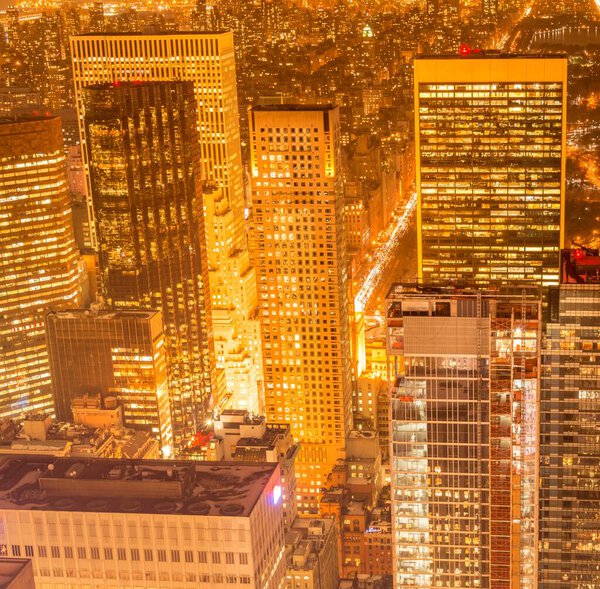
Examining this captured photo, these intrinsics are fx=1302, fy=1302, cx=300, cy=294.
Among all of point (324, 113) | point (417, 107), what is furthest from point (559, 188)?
point (324, 113)

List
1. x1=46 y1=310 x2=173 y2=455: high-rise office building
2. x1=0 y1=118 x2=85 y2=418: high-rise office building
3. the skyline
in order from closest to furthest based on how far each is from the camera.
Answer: the skyline
x1=46 y1=310 x2=173 y2=455: high-rise office building
x1=0 y1=118 x2=85 y2=418: high-rise office building

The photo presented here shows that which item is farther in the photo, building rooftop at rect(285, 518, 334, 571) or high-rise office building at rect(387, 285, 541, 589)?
building rooftop at rect(285, 518, 334, 571)

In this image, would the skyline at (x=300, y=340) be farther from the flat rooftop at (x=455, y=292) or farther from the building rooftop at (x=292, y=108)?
the building rooftop at (x=292, y=108)

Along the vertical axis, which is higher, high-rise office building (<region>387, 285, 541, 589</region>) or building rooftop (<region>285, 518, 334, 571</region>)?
high-rise office building (<region>387, 285, 541, 589</region>)

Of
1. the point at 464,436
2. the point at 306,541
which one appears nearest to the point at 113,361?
the point at 306,541

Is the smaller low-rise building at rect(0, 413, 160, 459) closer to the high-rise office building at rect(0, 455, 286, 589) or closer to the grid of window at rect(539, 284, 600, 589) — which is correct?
the grid of window at rect(539, 284, 600, 589)

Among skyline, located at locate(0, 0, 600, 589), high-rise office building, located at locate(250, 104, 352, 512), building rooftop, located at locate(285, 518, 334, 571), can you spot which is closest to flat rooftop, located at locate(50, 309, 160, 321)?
skyline, located at locate(0, 0, 600, 589)

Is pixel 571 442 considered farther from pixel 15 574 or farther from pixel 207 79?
pixel 207 79

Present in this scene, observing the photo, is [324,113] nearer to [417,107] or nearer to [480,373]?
[417,107]
